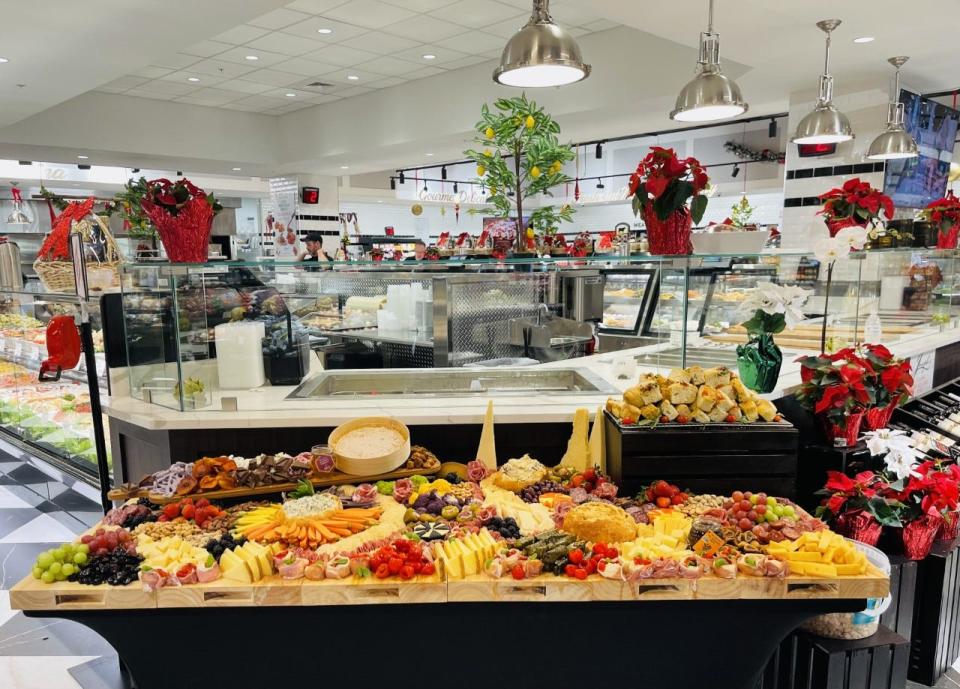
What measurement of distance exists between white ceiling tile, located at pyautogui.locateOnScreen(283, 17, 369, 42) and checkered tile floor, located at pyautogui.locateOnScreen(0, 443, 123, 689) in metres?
4.94

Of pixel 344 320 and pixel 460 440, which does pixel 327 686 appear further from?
pixel 344 320

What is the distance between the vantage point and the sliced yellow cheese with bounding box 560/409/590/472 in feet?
8.64

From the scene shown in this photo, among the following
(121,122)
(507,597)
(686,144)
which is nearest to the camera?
(507,597)

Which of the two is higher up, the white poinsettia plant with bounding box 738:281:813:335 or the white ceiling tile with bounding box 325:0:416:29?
the white ceiling tile with bounding box 325:0:416:29

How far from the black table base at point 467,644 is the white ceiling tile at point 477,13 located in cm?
616

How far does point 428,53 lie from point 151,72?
376 cm

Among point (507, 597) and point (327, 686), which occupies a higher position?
point (507, 597)

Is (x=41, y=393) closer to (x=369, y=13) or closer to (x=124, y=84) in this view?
(x=369, y=13)

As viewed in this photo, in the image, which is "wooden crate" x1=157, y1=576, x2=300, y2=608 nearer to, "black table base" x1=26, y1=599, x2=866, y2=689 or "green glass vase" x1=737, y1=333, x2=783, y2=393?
"black table base" x1=26, y1=599, x2=866, y2=689

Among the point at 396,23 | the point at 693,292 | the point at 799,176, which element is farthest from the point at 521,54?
the point at 799,176

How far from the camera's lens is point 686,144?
14.6 meters

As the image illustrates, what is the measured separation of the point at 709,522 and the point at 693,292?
151 centimetres

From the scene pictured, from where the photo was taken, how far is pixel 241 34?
7473mm

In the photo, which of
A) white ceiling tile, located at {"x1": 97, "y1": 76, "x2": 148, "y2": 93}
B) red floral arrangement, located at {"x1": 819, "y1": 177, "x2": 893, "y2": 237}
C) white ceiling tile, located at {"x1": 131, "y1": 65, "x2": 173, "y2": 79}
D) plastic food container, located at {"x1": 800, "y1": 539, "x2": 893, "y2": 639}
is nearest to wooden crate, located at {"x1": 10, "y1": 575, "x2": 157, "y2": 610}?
plastic food container, located at {"x1": 800, "y1": 539, "x2": 893, "y2": 639}
